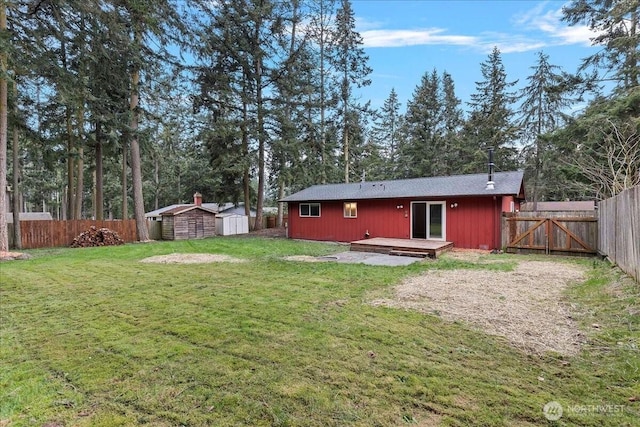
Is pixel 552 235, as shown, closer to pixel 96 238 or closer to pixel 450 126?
pixel 96 238

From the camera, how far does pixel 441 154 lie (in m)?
27.0

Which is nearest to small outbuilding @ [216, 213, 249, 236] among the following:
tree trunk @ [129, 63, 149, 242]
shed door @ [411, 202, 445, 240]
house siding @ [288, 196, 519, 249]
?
tree trunk @ [129, 63, 149, 242]

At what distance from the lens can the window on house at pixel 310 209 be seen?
48.9ft

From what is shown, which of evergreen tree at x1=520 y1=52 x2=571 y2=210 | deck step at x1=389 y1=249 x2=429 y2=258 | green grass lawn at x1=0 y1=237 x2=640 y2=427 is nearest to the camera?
green grass lawn at x1=0 y1=237 x2=640 y2=427

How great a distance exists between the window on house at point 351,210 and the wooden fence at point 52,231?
10001 millimetres

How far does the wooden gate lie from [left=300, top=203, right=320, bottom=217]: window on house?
7.46m

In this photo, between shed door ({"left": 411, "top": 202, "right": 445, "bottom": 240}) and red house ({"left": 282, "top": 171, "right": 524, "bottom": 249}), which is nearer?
red house ({"left": 282, "top": 171, "right": 524, "bottom": 249})

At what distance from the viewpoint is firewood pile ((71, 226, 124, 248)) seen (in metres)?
13.3

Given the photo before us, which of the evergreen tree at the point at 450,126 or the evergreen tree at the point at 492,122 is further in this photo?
the evergreen tree at the point at 450,126

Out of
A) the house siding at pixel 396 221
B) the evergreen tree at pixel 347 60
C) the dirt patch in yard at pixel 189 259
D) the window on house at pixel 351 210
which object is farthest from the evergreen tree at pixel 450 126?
the dirt patch in yard at pixel 189 259

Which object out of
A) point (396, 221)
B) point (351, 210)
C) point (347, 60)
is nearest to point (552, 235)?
point (396, 221)

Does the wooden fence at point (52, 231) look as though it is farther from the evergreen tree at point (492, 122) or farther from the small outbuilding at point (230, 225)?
the evergreen tree at point (492, 122)

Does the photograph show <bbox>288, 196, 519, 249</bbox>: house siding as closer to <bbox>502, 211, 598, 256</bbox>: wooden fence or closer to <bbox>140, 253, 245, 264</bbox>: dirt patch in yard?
<bbox>502, 211, 598, 256</bbox>: wooden fence

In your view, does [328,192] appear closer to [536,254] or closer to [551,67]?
[536,254]
